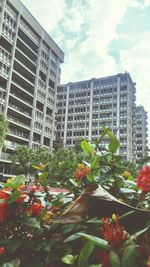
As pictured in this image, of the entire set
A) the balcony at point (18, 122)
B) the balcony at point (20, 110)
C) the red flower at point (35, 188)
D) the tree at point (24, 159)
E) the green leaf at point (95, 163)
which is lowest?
the red flower at point (35, 188)

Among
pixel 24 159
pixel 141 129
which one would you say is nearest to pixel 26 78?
pixel 24 159

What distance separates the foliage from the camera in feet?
4.08

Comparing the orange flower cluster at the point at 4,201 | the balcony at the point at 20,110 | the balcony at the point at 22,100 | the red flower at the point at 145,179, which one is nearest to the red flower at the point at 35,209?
the orange flower cluster at the point at 4,201

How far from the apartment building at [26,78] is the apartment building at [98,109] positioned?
22.4 meters

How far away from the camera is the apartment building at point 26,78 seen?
48.2 m

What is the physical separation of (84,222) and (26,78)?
58.0m

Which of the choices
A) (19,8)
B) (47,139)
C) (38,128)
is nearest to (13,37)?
(19,8)

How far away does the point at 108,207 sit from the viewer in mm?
1542

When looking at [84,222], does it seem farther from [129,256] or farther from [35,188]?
[35,188]

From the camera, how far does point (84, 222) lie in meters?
1.57

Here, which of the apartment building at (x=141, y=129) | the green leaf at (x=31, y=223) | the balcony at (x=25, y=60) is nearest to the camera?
the green leaf at (x=31, y=223)

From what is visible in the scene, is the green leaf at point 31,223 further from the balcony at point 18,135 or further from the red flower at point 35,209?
the balcony at point 18,135

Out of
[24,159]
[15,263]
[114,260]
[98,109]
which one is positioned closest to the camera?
[114,260]

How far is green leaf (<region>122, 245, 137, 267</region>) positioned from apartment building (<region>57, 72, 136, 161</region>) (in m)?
78.6
